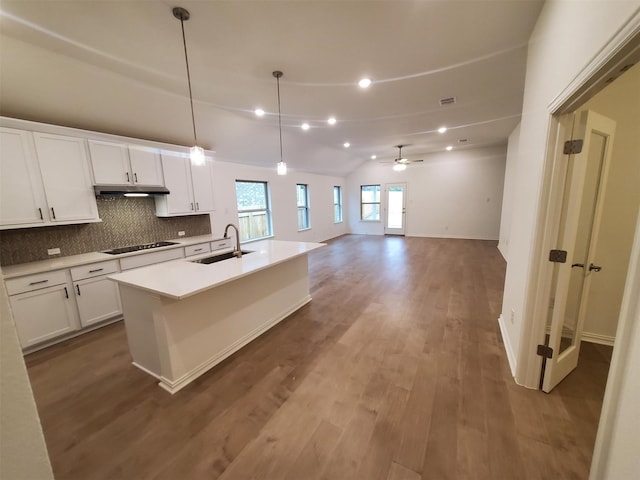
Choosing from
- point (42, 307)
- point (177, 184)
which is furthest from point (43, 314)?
point (177, 184)

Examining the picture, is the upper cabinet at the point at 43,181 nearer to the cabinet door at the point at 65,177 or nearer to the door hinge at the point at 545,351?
the cabinet door at the point at 65,177

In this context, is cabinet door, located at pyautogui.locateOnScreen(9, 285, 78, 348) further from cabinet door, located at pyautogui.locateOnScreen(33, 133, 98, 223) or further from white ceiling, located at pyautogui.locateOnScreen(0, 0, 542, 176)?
white ceiling, located at pyautogui.locateOnScreen(0, 0, 542, 176)

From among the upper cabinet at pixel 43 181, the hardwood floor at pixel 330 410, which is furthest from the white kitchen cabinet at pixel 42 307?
the upper cabinet at pixel 43 181

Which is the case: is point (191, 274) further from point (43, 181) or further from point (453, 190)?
point (453, 190)

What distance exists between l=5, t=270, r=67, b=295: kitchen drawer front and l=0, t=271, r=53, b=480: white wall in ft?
10.3

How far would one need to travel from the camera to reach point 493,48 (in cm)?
240

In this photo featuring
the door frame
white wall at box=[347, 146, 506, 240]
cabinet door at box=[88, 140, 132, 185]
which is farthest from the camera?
the door frame

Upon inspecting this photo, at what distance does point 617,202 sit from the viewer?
2.36m

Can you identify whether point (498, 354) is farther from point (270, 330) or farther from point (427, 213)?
point (427, 213)

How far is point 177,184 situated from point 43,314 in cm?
230

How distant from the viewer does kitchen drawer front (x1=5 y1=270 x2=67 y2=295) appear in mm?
2455

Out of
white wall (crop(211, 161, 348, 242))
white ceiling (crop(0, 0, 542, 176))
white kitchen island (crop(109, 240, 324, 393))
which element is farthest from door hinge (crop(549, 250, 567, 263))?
white wall (crop(211, 161, 348, 242))

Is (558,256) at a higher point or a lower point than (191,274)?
higher

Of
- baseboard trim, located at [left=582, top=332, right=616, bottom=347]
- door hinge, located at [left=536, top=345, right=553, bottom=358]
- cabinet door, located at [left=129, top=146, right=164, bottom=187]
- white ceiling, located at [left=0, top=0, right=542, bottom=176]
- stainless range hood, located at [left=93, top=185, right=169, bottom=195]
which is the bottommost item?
baseboard trim, located at [left=582, top=332, right=616, bottom=347]
